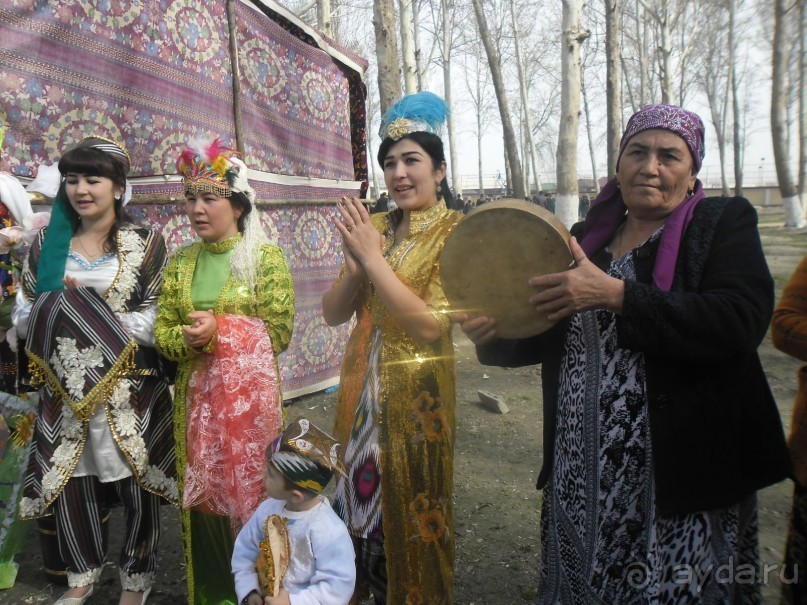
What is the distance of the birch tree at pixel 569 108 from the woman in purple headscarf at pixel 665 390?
731 cm

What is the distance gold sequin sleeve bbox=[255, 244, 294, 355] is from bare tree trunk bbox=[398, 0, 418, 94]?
8.56 m

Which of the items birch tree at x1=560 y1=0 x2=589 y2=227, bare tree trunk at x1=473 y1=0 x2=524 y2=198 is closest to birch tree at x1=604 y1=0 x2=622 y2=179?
birch tree at x1=560 y1=0 x2=589 y2=227

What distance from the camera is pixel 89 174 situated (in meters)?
2.42

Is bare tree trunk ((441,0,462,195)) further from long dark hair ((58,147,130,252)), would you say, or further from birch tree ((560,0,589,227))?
long dark hair ((58,147,130,252))

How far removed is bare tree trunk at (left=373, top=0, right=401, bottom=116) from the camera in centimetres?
651

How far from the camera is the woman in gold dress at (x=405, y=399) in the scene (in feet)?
6.45

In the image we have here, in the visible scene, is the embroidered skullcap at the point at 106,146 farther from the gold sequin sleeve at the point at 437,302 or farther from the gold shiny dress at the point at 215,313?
the gold sequin sleeve at the point at 437,302

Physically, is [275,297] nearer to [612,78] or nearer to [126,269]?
[126,269]

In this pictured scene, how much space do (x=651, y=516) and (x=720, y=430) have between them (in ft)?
1.04

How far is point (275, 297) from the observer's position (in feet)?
7.88

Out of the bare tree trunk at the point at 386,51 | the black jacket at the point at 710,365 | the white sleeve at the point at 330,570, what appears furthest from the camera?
the bare tree trunk at the point at 386,51

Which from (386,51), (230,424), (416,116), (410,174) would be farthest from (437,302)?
(386,51)

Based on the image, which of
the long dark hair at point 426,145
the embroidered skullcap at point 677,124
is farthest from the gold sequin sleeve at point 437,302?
the embroidered skullcap at point 677,124

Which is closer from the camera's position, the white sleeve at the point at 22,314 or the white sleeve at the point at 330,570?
the white sleeve at the point at 330,570
